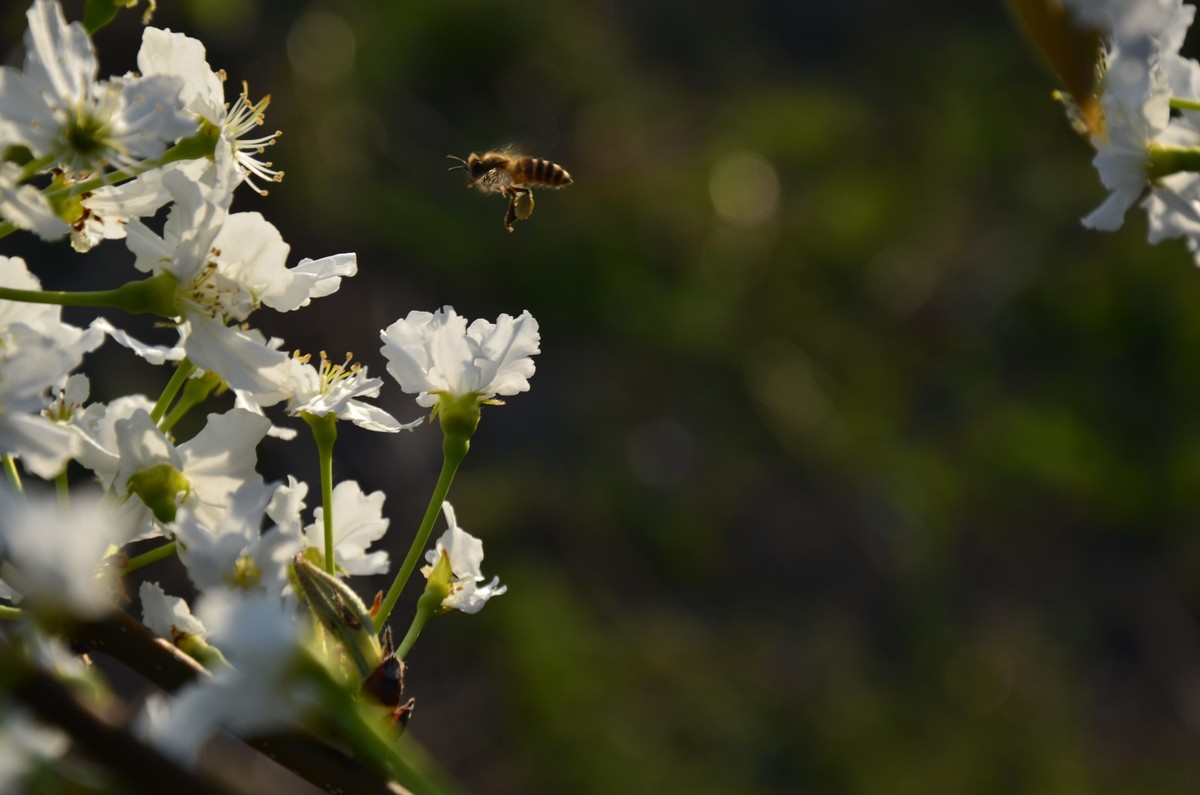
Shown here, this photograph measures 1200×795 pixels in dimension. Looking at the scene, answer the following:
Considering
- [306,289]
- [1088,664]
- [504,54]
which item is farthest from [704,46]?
[306,289]

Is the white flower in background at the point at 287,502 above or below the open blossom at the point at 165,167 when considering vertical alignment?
below

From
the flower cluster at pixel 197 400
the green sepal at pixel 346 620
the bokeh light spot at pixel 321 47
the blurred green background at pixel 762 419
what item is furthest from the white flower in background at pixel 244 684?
the bokeh light spot at pixel 321 47

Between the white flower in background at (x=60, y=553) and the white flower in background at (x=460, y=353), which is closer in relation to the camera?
the white flower in background at (x=60, y=553)

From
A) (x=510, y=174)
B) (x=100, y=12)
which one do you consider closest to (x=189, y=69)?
(x=100, y=12)

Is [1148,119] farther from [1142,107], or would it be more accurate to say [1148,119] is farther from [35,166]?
[35,166]

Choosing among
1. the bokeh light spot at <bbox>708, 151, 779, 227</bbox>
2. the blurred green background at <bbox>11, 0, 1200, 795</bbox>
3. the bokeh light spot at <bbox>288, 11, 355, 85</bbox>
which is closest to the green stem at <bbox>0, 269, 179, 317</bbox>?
the blurred green background at <bbox>11, 0, 1200, 795</bbox>

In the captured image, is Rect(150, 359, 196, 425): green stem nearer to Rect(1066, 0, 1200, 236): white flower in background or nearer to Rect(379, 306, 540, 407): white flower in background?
Rect(379, 306, 540, 407): white flower in background

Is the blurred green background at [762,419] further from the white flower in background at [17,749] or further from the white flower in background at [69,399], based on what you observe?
the white flower in background at [17,749]
